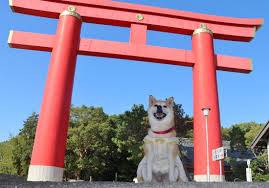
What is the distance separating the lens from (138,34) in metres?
8.97

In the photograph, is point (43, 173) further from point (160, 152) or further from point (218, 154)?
point (218, 154)

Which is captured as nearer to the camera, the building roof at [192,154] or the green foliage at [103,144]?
the green foliage at [103,144]

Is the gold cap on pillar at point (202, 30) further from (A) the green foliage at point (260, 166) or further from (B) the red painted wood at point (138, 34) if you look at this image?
(A) the green foliage at point (260, 166)

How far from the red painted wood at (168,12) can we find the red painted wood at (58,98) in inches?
30.0

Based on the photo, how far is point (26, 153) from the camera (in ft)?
67.6

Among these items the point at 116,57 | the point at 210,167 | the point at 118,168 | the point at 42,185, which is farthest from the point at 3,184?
the point at 118,168

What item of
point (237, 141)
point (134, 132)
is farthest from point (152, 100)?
point (237, 141)

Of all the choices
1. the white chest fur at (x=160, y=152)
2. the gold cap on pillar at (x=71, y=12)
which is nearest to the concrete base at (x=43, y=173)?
the white chest fur at (x=160, y=152)

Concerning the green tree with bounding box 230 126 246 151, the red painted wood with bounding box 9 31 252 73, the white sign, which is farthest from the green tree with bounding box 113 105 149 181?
the white sign

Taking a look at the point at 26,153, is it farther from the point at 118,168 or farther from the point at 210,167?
the point at 210,167

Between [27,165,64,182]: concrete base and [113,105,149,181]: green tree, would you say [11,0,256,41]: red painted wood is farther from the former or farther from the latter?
[113,105,149,181]: green tree

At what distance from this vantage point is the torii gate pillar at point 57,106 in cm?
710

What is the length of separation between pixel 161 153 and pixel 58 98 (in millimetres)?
3552

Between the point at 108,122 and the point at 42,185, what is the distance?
18749 millimetres
